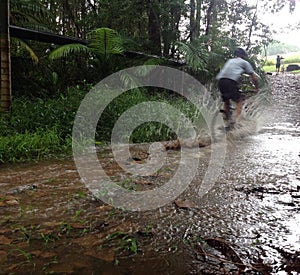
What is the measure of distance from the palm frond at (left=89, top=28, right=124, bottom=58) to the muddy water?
5525mm

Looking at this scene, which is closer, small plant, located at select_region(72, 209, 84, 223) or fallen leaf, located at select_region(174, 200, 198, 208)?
small plant, located at select_region(72, 209, 84, 223)

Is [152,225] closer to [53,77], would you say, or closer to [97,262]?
[97,262]

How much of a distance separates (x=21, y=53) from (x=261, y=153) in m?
7.20

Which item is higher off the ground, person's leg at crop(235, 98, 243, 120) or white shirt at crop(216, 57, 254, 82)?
white shirt at crop(216, 57, 254, 82)

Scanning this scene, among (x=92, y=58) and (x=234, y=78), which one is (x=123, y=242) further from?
(x=92, y=58)

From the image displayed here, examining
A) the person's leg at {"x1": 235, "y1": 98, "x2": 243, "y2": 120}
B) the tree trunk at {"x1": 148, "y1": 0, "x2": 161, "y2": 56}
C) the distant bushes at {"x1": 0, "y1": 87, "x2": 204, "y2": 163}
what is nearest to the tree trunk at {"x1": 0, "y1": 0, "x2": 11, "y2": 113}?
the distant bushes at {"x1": 0, "y1": 87, "x2": 204, "y2": 163}

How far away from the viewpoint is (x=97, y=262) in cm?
174

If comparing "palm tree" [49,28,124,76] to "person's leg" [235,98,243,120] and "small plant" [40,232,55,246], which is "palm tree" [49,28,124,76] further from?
"small plant" [40,232,55,246]

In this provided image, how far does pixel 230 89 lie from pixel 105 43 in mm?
3810

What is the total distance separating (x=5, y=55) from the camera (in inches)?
236

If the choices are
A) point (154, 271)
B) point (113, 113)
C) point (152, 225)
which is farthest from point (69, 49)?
Answer: point (154, 271)

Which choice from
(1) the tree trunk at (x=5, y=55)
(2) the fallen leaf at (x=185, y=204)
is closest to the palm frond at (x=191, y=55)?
(1) the tree trunk at (x=5, y=55)

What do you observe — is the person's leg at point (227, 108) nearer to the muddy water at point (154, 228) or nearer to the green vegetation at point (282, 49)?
the muddy water at point (154, 228)

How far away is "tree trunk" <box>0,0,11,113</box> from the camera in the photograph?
5910mm
